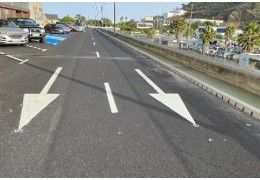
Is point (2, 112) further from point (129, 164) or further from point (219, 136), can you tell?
point (219, 136)

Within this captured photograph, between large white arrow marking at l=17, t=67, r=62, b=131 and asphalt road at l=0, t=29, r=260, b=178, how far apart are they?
0.04 m

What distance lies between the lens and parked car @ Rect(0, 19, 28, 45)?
16656mm

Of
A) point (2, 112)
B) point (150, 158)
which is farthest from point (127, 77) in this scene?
point (150, 158)

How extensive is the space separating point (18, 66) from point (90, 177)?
8.94m

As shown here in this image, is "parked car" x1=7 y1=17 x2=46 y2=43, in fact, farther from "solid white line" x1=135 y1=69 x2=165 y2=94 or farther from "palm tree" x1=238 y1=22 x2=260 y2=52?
"palm tree" x1=238 y1=22 x2=260 y2=52

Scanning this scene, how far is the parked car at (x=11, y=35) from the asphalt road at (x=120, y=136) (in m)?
10.5

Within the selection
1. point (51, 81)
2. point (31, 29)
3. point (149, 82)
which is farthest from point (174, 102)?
point (31, 29)

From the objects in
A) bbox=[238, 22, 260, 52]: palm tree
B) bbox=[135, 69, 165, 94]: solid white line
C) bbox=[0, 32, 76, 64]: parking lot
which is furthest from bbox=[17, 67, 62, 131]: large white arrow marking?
bbox=[238, 22, 260, 52]: palm tree

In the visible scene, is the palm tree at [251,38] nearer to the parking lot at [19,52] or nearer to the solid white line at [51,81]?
the parking lot at [19,52]

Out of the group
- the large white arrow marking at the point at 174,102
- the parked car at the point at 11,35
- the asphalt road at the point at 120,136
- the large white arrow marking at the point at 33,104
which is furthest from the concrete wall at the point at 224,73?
the parked car at the point at 11,35

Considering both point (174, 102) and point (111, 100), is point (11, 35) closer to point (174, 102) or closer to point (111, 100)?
point (111, 100)

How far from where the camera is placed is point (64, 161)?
3613mm

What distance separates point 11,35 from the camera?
55.9ft

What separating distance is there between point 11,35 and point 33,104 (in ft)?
43.6
